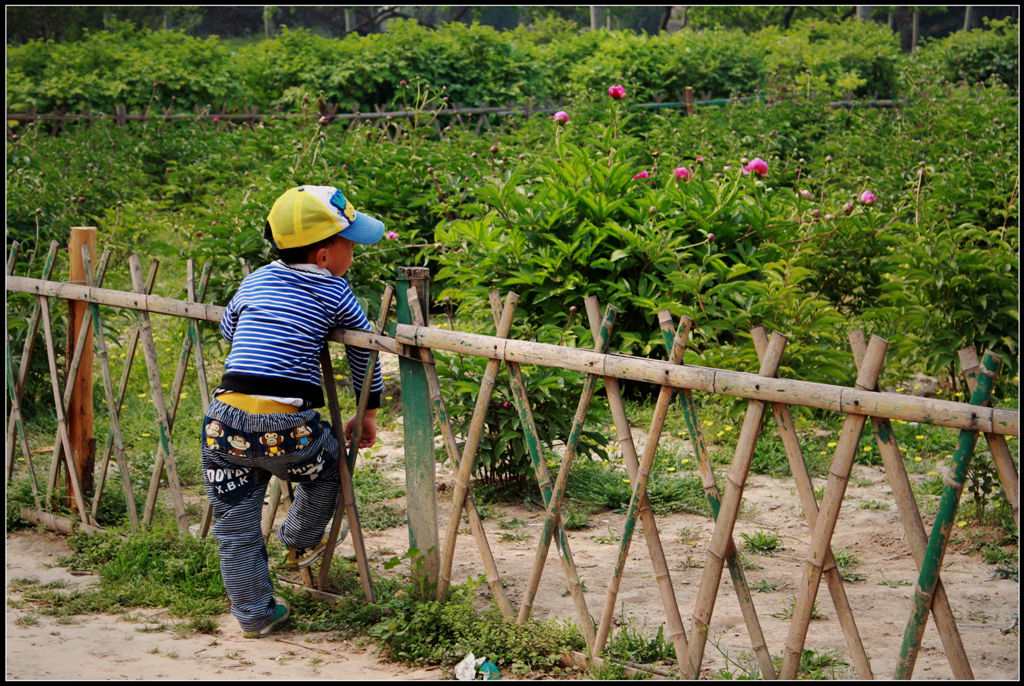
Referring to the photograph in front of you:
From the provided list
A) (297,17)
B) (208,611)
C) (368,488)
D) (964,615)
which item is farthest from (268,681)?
(297,17)

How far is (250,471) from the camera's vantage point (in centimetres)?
341

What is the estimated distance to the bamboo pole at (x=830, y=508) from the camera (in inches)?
97.0

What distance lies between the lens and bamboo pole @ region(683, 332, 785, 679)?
2646mm

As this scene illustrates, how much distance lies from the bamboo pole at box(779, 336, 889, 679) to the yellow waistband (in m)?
1.74

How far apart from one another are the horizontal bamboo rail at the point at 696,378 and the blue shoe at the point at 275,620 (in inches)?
38.1

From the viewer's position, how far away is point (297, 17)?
40219 mm

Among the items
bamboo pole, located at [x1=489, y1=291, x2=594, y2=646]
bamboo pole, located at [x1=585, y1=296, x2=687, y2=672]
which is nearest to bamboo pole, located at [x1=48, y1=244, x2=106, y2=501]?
bamboo pole, located at [x1=489, y1=291, x2=594, y2=646]

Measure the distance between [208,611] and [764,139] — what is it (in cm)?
820

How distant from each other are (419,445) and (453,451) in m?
0.13

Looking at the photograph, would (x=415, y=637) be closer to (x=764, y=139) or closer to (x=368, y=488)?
(x=368, y=488)

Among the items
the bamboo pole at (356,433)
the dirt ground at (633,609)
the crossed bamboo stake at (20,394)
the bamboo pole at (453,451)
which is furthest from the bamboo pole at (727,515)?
the crossed bamboo stake at (20,394)

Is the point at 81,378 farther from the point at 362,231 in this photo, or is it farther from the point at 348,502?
the point at 362,231

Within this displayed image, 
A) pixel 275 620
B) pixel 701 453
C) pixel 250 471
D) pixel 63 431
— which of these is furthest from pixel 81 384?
pixel 701 453

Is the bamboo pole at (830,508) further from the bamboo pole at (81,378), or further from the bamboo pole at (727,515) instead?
the bamboo pole at (81,378)
